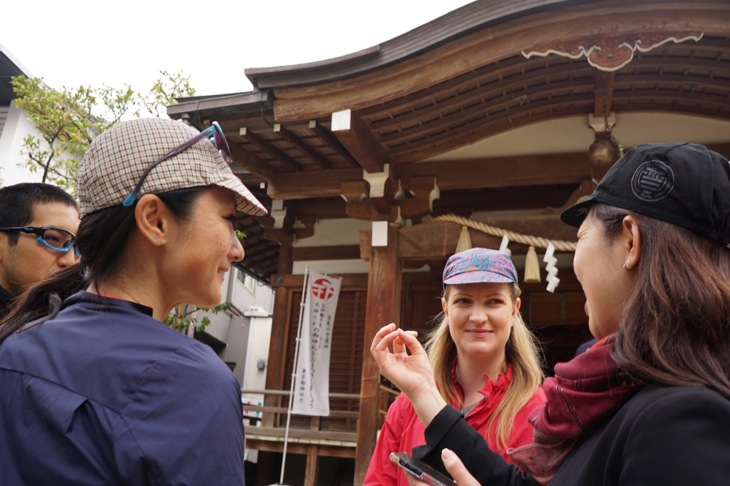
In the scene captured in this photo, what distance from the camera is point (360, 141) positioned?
22.1ft

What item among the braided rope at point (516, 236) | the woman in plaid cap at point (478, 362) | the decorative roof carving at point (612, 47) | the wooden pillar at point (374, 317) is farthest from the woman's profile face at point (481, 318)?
the wooden pillar at point (374, 317)

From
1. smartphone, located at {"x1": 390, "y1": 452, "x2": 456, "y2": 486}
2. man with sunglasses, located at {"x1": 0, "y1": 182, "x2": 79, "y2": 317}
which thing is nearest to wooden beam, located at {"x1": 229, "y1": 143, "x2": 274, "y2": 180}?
man with sunglasses, located at {"x1": 0, "y1": 182, "x2": 79, "y2": 317}

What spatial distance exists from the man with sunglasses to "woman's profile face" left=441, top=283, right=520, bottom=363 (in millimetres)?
1724

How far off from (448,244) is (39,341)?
6252mm

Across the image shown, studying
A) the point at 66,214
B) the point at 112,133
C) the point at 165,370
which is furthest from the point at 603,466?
the point at 66,214

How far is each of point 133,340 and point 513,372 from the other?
73.8 inches

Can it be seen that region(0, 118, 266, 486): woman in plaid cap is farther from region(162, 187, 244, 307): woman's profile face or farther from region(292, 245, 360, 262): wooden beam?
region(292, 245, 360, 262): wooden beam

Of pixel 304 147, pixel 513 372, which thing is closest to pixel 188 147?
pixel 513 372

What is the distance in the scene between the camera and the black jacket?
959mm

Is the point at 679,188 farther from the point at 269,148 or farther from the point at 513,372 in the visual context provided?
the point at 269,148

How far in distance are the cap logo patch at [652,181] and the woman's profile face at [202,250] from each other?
0.96 m

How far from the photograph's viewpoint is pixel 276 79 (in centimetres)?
667

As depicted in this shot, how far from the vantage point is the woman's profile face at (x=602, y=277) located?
131 centimetres

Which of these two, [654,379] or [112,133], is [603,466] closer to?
[654,379]
